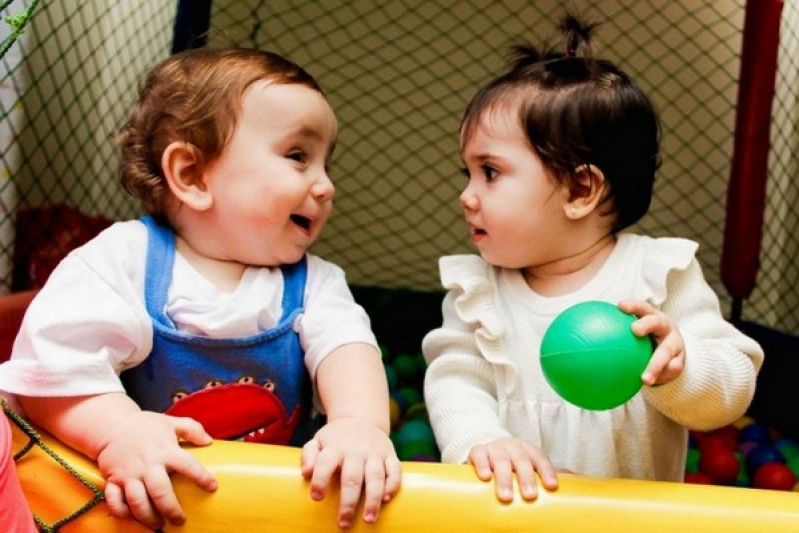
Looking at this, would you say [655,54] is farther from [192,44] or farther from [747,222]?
[192,44]

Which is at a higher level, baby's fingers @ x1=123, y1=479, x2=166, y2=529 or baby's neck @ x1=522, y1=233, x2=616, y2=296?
baby's fingers @ x1=123, y1=479, x2=166, y2=529

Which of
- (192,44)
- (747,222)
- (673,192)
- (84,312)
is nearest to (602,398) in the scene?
(84,312)

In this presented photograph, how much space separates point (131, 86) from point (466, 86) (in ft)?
2.23

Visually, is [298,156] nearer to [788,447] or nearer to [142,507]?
[142,507]

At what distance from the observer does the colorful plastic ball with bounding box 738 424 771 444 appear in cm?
139

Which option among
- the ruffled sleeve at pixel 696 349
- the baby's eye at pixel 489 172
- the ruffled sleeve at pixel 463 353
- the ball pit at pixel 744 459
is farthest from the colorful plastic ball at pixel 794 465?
the baby's eye at pixel 489 172

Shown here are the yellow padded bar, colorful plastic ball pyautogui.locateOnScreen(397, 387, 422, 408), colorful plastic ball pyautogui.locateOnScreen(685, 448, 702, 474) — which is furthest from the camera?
colorful plastic ball pyautogui.locateOnScreen(397, 387, 422, 408)

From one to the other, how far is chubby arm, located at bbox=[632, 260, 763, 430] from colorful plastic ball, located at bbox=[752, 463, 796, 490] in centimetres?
Result: 46

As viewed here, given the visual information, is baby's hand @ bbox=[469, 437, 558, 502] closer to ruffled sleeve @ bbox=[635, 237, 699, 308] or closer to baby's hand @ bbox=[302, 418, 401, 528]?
baby's hand @ bbox=[302, 418, 401, 528]

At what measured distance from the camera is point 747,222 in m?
1.34

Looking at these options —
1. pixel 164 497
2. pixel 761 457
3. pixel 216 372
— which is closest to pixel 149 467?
pixel 164 497

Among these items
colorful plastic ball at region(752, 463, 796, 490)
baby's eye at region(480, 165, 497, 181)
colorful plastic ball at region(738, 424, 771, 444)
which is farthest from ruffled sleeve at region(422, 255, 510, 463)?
colorful plastic ball at region(738, 424, 771, 444)

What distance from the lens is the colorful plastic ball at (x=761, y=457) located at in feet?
4.25

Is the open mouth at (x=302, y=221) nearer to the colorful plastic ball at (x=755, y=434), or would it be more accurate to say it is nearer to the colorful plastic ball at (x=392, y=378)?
the colorful plastic ball at (x=392, y=378)
